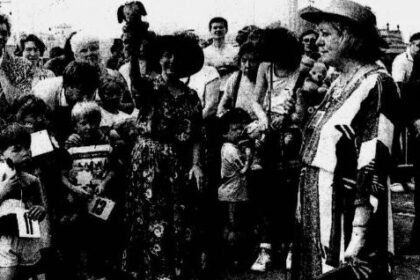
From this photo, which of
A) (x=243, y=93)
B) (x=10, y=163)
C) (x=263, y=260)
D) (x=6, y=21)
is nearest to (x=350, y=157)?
(x=10, y=163)

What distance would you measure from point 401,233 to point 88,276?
3.63 metres

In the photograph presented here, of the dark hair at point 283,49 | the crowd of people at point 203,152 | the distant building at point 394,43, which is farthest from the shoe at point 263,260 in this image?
the distant building at point 394,43

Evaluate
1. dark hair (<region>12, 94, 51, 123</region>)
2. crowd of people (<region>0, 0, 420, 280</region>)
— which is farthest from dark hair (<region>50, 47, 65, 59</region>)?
dark hair (<region>12, 94, 51, 123</region>)

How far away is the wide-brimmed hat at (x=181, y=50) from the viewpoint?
521 cm

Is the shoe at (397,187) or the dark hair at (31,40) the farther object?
the shoe at (397,187)

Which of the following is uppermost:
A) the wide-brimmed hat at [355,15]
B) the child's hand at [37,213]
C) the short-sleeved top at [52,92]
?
the wide-brimmed hat at [355,15]

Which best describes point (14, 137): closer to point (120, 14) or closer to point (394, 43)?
point (120, 14)

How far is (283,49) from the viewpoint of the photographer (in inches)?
260

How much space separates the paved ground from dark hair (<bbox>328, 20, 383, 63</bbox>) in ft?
5.83

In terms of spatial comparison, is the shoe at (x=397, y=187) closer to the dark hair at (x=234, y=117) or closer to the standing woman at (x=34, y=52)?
the dark hair at (x=234, y=117)

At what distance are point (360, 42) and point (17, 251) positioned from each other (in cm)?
267

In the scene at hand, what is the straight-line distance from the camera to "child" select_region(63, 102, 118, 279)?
5504 millimetres

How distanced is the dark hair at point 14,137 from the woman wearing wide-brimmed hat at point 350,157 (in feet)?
6.84

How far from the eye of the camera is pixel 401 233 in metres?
7.70
